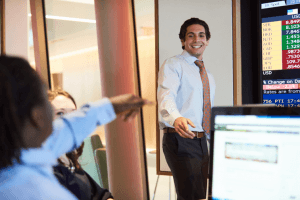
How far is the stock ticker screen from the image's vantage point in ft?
7.02

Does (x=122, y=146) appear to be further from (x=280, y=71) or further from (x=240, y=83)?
(x=280, y=71)

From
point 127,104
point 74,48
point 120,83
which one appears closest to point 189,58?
point 120,83

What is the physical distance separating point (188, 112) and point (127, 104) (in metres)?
1.41

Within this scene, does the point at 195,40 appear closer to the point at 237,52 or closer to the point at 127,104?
the point at 237,52

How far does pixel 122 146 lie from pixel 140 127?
318mm

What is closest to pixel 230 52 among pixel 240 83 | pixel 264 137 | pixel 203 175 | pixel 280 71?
pixel 240 83

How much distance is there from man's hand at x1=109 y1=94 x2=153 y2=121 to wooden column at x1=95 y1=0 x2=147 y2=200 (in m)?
2.55

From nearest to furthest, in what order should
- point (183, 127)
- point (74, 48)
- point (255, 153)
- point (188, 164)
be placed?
point (255, 153) < point (183, 127) < point (188, 164) < point (74, 48)

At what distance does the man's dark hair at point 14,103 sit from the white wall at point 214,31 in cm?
249

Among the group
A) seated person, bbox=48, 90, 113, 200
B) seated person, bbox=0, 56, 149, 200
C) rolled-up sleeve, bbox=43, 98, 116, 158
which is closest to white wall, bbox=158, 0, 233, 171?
seated person, bbox=48, 90, 113, 200

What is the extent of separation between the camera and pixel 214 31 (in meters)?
2.75

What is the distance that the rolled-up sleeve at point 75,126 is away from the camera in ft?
1.80

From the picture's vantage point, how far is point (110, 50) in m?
3.27

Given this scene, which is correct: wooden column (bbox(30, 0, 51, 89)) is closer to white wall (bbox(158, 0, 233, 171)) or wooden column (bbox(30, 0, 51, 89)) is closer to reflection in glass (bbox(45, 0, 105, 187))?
reflection in glass (bbox(45, 0, 105, 187))
